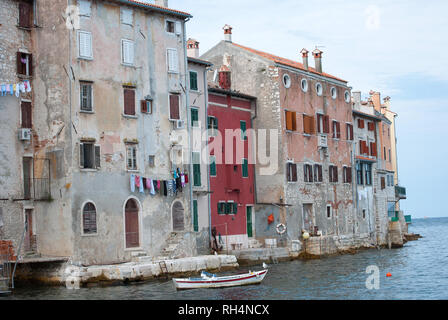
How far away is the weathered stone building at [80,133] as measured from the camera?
3416cm

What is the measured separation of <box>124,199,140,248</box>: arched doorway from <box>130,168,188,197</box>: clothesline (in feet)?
2.67

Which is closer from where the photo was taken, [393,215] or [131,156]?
[131,156]

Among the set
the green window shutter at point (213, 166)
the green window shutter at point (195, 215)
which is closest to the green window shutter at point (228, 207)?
the green window shutter at point (213, 166)

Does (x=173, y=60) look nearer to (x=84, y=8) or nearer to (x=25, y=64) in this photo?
(x=84, y=8)

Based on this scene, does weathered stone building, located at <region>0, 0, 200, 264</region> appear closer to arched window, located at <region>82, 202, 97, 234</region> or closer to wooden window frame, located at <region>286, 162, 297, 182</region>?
arched window, located at <region>82, 202, 97, 234</region>

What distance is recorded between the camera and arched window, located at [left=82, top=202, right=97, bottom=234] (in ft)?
113

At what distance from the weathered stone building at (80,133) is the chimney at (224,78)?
10910 mm

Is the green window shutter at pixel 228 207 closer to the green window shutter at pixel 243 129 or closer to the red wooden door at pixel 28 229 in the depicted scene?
the green window shutter at pixel 243 129

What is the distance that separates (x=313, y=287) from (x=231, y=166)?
1461 cm

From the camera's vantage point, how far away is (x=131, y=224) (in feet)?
120

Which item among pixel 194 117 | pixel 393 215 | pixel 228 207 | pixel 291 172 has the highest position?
pixel 194 117

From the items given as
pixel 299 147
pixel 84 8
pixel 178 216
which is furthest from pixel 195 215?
pixel 84 8

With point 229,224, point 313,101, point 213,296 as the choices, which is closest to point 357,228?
point 313,101

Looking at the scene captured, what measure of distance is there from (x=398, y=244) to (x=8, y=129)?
1520 inches
